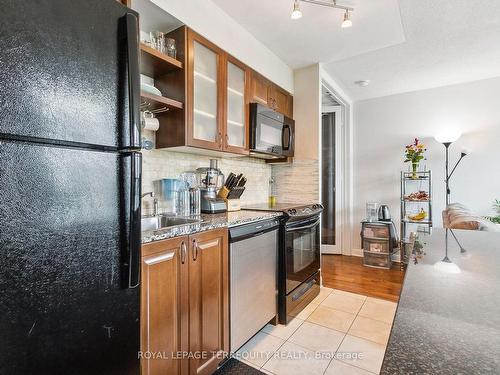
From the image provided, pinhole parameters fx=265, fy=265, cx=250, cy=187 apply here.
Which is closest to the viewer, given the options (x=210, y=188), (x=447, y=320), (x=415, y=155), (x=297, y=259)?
(x=447, y=320)

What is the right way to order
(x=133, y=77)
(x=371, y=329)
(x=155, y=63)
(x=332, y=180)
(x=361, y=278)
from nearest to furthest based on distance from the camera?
1. (x=133, y=77)
2. (x=155, y=63)
3. (x=371, y=329)
4. (x=361, y=278)
5. (x=332, y=180)

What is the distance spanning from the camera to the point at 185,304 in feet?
4.40

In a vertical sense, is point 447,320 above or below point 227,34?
below

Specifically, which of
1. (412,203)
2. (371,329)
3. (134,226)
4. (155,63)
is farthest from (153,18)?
(412,203)

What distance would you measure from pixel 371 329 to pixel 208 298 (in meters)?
1.41

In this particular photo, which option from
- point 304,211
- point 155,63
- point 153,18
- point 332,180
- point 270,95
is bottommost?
point 304,211

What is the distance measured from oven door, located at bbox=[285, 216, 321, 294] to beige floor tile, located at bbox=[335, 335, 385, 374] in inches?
21.7

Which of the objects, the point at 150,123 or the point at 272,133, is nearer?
the point at 150,123

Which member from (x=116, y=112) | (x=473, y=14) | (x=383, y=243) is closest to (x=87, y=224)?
(x=116, y=112)

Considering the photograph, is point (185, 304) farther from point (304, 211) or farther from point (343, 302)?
point (343, 302)

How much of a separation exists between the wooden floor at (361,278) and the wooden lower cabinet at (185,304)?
183 cm

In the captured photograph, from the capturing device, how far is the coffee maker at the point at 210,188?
2.11 m

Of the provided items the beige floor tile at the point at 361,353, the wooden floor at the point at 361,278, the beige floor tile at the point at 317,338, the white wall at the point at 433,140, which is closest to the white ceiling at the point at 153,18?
the beige floor tile at the point at 317,338

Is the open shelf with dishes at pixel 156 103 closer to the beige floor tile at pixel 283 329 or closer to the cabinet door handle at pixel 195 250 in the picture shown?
the cabinet door handle at pixel 195 250
